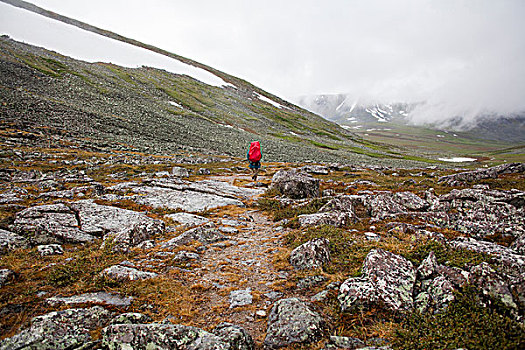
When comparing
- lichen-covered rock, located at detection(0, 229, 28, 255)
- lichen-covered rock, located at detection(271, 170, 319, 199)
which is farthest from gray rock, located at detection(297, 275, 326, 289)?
lichen-covered rock, located at detection(271, 170, 319, 199)

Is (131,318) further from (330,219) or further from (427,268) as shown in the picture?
(330,219)

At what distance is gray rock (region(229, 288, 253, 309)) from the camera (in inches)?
249

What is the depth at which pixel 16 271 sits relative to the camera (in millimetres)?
6734

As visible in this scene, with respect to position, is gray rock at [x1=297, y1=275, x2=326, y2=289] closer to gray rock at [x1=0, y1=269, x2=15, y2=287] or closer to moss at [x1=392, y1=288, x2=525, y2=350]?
moss at [x1=392, y1=288, x2=525, y2=350]

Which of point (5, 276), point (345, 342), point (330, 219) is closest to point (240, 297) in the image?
point (345, 342)

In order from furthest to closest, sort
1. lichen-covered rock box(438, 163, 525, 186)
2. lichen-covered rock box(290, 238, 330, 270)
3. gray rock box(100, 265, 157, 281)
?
lichen-covered rock box(438, 163, 525, 186), lichen-covered rock box(290, 238, 330, 270), gray rock box(100, 265, 157, 281)

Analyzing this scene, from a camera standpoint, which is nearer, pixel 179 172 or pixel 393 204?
pixel 393 204

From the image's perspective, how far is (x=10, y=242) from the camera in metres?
8.36

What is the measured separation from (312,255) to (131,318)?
17.5 ft

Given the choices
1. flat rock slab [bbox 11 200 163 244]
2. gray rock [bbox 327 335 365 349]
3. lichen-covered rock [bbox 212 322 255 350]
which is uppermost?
gray rock [bbox 327 335 365 349]

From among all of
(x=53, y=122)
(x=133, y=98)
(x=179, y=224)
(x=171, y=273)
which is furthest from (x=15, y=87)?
(x=171, y=273)

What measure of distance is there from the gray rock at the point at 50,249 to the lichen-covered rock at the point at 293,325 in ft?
26.6

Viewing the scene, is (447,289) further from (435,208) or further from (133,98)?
(133,98)

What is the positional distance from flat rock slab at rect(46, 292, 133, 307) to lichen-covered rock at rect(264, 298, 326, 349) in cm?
367
